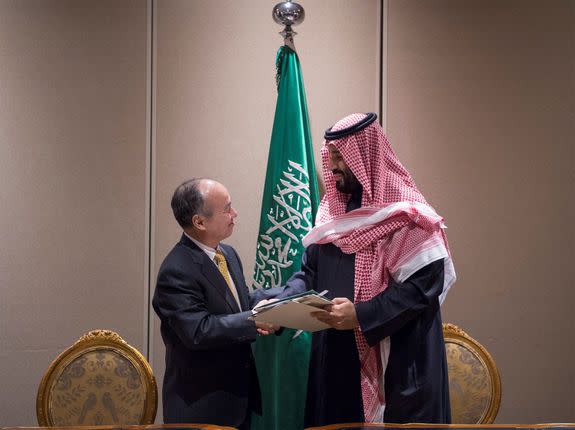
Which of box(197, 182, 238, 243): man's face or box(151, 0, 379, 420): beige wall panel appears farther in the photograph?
box(151, 0, 379, 420): beige wall panel

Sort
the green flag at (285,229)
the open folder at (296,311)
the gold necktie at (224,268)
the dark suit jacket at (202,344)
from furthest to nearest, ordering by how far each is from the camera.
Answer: the green flag at (285,229), the gold necktie at (224,268), the dark suit jacket at (202,344), the open folder at (296,311)

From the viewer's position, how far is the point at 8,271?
14.6 feet

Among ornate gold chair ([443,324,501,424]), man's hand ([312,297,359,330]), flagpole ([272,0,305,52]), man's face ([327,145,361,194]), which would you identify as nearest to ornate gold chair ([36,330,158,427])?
man's hand ([312,297,359,330])

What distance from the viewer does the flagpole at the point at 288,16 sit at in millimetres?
4230

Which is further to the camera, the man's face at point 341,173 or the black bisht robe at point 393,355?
Result: the man's face at point 341,173

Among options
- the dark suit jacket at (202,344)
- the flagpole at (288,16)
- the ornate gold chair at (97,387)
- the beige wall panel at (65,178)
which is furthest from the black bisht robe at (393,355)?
the beige wall panel at (65,178)

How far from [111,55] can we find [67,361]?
5.72ft

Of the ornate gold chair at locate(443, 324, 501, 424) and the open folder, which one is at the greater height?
the open folder

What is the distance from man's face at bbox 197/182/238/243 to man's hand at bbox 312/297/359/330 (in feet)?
1.77

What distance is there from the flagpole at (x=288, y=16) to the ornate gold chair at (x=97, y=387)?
1.74 m

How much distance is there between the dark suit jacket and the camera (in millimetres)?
3182

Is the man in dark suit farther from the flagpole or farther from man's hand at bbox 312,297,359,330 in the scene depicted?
the flagpole

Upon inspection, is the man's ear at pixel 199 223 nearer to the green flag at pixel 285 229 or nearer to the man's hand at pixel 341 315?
the man's hand at pixel 341 315

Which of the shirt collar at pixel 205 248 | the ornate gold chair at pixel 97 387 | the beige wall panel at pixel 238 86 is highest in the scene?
the beige wall panel at pixel 238 86
